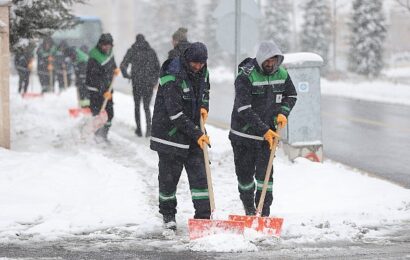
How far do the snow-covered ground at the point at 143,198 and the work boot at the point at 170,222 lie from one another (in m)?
0.09

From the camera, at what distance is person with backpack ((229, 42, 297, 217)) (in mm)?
6559

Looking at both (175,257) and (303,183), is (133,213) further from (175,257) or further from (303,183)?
(303,183)

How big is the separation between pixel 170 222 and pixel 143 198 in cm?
130

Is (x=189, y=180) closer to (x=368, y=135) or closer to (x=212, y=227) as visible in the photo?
(x=212, y=227)

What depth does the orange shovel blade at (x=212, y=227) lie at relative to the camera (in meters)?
5.89

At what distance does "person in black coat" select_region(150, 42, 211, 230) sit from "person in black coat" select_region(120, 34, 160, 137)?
20.3 feet

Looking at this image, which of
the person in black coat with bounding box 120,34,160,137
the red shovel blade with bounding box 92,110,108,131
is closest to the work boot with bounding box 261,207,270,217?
the red shovel blade with bounding box 92,110,108,131

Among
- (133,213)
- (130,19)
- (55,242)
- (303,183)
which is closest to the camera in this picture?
(55,242)

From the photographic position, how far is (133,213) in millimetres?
7160

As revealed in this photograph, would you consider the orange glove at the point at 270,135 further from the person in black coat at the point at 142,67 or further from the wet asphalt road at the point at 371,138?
the person in black coat at the point at 142,67

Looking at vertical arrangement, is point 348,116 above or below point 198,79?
below

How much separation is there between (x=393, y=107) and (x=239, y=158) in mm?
15611

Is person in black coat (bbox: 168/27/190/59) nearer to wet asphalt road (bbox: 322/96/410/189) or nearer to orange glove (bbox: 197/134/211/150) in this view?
wet asphalt road (bbox: 322/96/410/189)

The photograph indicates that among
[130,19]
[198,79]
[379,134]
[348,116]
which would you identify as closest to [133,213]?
[198,79]
